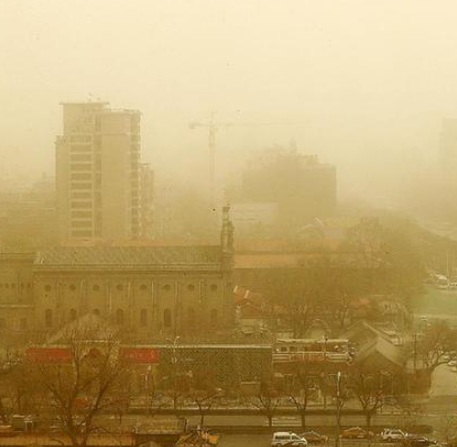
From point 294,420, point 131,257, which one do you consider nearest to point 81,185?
point 131,257

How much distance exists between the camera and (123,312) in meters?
12.7

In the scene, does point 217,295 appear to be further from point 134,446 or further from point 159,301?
point 134,446

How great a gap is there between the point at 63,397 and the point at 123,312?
4.81 metres

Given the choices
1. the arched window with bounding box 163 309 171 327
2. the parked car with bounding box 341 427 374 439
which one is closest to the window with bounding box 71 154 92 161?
the arched window with bounding box 163 309 171 327

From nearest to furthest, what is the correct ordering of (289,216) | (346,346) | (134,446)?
(134,446) < (346,346) < (289,216)

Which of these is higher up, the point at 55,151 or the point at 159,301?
the point at 55,151

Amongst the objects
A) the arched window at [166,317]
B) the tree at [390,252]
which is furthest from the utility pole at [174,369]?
the tree at [390,252]

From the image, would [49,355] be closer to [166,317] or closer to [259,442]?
[259,442]

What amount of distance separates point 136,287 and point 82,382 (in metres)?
4.60

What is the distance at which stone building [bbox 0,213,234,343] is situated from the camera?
12.6 metres

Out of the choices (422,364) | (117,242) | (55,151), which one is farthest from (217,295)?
(55,151)

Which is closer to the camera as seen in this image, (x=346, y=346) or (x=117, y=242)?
(x=346, y=346)

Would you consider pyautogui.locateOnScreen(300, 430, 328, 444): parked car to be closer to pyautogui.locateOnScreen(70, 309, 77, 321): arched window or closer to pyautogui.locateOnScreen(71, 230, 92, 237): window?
pyautogui.locateOnScreen(70, 309, 77, 321): arched window

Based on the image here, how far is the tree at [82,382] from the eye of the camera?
752 cm
